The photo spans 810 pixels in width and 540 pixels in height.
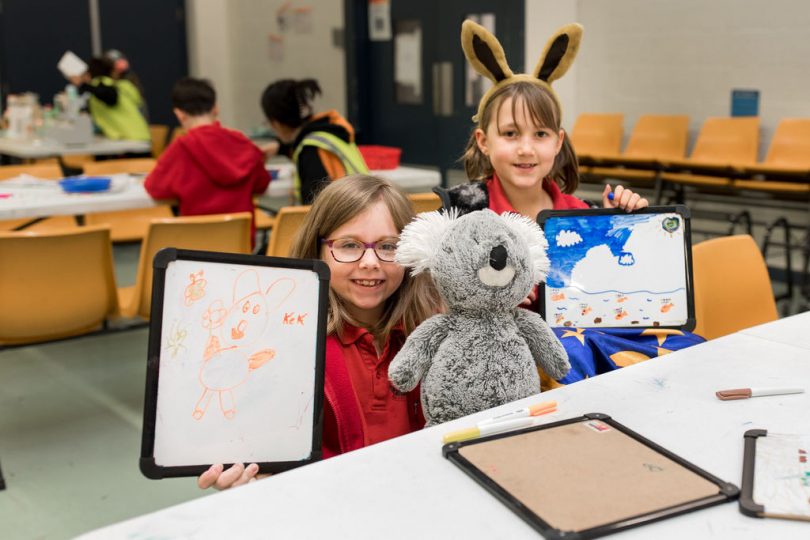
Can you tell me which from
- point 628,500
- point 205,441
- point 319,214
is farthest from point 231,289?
point 628,500

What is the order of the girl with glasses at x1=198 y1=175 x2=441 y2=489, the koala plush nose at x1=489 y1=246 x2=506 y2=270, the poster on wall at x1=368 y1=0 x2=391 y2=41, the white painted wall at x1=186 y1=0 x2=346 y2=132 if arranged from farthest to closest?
the white painted wall at x1=186 y1=0 x2=346 y2=132 → the poster on wall at x1=368 y1=0 x2=391 y2=41 → the girl with glasses at x1=198 y1=175 x2=441 y2=489 → the koala plush nose at x1=489 y1=246 x2=506 y2=270

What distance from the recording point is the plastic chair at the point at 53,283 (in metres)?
2.73

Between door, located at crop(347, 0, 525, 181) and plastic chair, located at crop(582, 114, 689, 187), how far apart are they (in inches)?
47.4

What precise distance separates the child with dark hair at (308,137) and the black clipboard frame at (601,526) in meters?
2.41

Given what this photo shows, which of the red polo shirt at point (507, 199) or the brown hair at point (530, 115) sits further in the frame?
the red polo shirt at point (507, 199)

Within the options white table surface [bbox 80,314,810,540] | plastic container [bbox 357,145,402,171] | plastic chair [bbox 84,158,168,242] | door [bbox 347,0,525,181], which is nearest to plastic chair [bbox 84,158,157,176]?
plastic chair [bbox 84,158,168,242]

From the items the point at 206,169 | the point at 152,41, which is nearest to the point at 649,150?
the point at 206,169

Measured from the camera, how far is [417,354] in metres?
1.34

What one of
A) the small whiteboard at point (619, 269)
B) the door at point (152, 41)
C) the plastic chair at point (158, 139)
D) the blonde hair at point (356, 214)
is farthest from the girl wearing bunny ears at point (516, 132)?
the door at point (152, 41)

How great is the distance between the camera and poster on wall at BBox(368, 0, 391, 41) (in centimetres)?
829

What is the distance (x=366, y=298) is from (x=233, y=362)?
14.0 inches

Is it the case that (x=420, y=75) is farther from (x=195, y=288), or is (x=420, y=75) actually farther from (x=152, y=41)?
(x=195, y=288)

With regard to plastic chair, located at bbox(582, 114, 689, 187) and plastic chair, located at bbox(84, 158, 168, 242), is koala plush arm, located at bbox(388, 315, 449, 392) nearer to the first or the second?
plastic chair, located at bbox(84, 158, 168, 242)

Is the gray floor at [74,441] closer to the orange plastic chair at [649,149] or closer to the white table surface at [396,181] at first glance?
the white table surface at [396,181]
